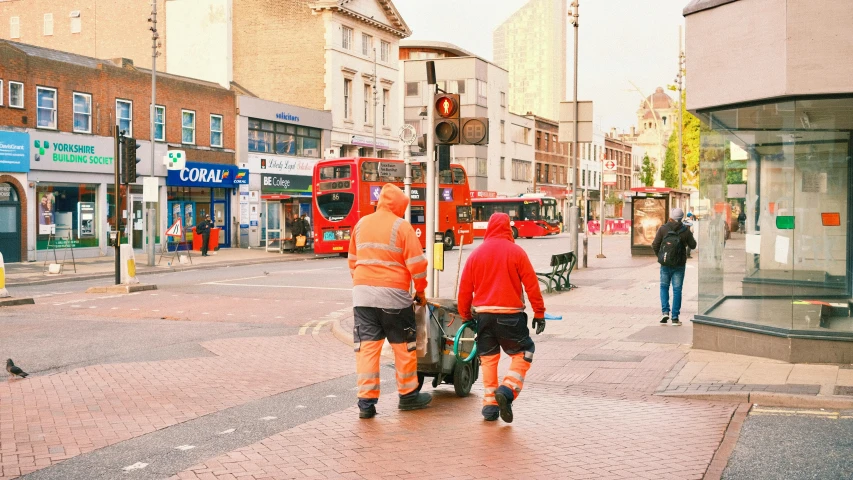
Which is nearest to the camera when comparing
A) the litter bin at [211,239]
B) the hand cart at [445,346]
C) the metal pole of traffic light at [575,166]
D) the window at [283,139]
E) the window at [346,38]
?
the hand cart at [445,346]

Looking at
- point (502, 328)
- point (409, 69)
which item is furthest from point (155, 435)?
point (409, 69)

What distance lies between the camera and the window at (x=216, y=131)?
134 ft

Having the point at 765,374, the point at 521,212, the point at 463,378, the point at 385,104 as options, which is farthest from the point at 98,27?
the point at 765,374

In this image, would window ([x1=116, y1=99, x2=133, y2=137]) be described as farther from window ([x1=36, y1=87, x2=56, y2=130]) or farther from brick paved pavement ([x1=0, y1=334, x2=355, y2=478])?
brick paved pavement ([x1=0, y1=334, x2=355, y2=478])

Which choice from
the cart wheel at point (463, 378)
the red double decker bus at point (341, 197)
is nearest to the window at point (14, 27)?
the red double decker bus at point (341, 197)

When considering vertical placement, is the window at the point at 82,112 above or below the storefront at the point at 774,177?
above

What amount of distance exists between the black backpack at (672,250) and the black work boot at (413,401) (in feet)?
24.4

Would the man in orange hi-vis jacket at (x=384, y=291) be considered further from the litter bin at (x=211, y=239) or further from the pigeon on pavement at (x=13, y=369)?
the litter bin at (x=211, y=239)

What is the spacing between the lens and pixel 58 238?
3206 cm

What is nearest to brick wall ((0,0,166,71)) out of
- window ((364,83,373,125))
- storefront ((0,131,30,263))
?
window ((364,83,373,125))

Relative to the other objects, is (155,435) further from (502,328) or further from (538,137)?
(538,137)

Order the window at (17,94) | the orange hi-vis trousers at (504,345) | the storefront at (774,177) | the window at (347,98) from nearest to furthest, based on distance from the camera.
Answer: the orange hi-vis trousers at (504,345) → the storefront at (774,177) → the window at (17,94) → the window at (347,98)

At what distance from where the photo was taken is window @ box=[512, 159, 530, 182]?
81.4 metres

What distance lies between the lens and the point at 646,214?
1371 inches
